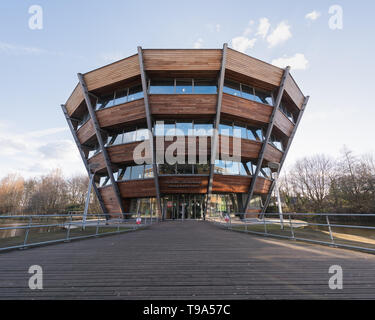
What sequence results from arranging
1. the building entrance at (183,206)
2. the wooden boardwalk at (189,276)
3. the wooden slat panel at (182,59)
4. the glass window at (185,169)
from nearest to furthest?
the wooden boardwalk at (189,276) < the wooden slat panel at (182,59) < the glass window at (185,169) < the building entrance at (183,206)

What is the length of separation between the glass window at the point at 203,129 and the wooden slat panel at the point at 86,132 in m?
11.1

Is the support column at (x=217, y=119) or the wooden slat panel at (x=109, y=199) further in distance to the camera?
the wooden slat panel at (x=109, y=199)

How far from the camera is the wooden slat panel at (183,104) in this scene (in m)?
15.0

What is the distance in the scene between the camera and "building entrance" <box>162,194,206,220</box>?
68.5 ft

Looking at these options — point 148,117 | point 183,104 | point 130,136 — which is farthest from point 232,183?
point 130,136

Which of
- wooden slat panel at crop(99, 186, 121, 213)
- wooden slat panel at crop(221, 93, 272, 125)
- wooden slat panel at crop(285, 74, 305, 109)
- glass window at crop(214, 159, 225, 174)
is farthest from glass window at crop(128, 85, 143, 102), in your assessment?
wooden slat panel at crop(285, 74, 305, 109)

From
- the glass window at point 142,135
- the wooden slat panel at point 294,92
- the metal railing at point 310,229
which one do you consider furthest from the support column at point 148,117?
the wooden slat panel at point 294,92

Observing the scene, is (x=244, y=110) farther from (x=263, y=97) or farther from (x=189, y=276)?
(x=189, y=276)

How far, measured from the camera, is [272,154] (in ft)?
59.6

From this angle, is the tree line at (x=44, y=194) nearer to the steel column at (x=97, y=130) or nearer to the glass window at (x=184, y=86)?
the steel column at (x=97, y=130)

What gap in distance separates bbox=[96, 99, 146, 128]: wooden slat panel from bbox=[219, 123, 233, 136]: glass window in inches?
308

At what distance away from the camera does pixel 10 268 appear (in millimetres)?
3408

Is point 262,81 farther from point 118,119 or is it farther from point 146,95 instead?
point 118,119
